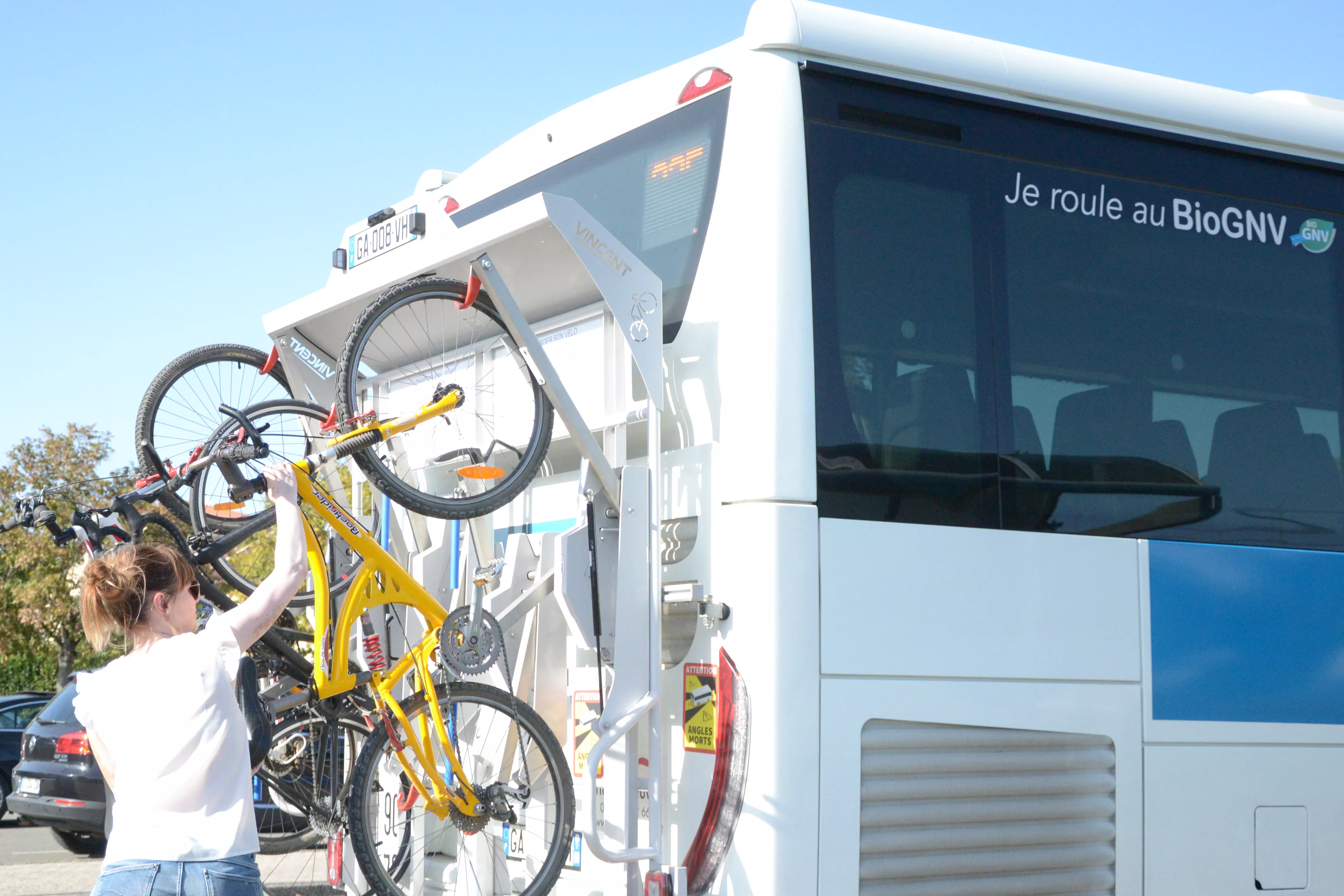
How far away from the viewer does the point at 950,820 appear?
3996 mm

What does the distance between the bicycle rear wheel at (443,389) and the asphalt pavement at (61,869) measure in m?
1.45

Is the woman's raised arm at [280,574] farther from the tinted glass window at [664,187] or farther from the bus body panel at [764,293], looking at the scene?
the tinted glass window at [664,187]

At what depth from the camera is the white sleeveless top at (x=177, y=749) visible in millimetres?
3016

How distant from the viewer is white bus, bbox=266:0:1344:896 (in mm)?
3900

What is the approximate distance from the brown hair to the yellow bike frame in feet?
4.23

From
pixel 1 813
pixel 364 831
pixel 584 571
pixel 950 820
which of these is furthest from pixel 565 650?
pixel 1 813

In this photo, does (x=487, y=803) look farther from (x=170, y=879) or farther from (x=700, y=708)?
(x=170, y=879)

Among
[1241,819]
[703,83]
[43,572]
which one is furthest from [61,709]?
[43,572]

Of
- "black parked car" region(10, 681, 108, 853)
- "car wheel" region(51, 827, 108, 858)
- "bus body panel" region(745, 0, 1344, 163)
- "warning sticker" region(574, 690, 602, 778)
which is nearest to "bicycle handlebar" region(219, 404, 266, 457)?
"warning sticker" region(574, 690, 602, 778)

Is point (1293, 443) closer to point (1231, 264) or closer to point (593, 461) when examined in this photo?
point (1231, 264)

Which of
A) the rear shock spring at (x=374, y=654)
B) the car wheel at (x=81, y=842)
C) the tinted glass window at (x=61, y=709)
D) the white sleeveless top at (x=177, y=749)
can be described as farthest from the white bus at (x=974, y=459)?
the car wheel at (x=81, y=842)

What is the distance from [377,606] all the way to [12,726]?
13.7m

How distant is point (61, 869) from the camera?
427 inches

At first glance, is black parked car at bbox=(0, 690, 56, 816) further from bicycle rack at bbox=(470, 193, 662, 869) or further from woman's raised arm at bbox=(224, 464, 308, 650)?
woman's raised arm at bbox=(224, 464, 308, 650)
